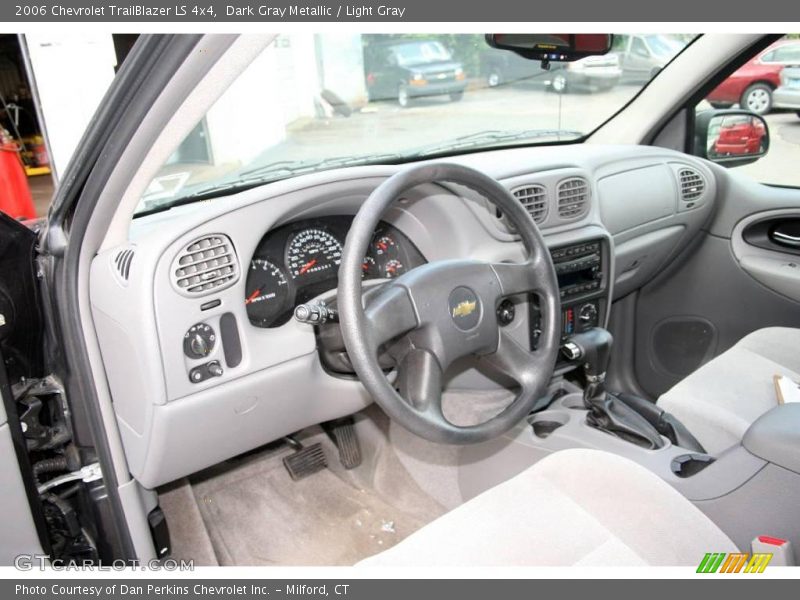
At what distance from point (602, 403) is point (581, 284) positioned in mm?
579

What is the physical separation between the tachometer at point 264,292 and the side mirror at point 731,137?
6.97 ft

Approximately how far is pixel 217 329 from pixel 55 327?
1.48 feet

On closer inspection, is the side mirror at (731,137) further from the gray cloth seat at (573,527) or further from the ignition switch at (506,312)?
the gray cloth seat at (573,527)

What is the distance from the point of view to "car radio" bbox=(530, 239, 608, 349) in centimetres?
236

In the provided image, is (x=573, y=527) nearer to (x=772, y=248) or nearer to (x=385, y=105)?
(x=772, y=248)

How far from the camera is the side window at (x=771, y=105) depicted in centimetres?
262

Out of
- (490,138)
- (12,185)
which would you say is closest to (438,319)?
(490,138)

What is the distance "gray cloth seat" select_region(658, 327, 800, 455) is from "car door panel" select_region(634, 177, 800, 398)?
15.8 inches

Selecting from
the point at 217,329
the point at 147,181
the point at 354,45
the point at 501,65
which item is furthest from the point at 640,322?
the point at 147,181

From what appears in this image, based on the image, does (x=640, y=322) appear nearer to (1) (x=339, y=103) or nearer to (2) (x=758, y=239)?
(2) (x=758, y=239)

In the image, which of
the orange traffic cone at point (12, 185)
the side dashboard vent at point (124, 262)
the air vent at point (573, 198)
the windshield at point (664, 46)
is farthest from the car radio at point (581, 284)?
the orange traffic cone at point (12, 185)

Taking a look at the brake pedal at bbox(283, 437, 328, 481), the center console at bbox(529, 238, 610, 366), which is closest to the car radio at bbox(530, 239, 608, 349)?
the center console at bbox(529, 238, 610, 366)

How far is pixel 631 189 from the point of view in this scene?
8.81 ft

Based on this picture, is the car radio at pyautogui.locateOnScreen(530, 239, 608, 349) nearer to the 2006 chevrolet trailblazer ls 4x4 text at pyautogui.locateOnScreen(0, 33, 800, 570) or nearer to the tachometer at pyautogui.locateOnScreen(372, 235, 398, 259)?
the 2006 chevrolet trailblazer ls 4x4 text at pyautogui.locateOnScreen(0, 33, 800, 570)
